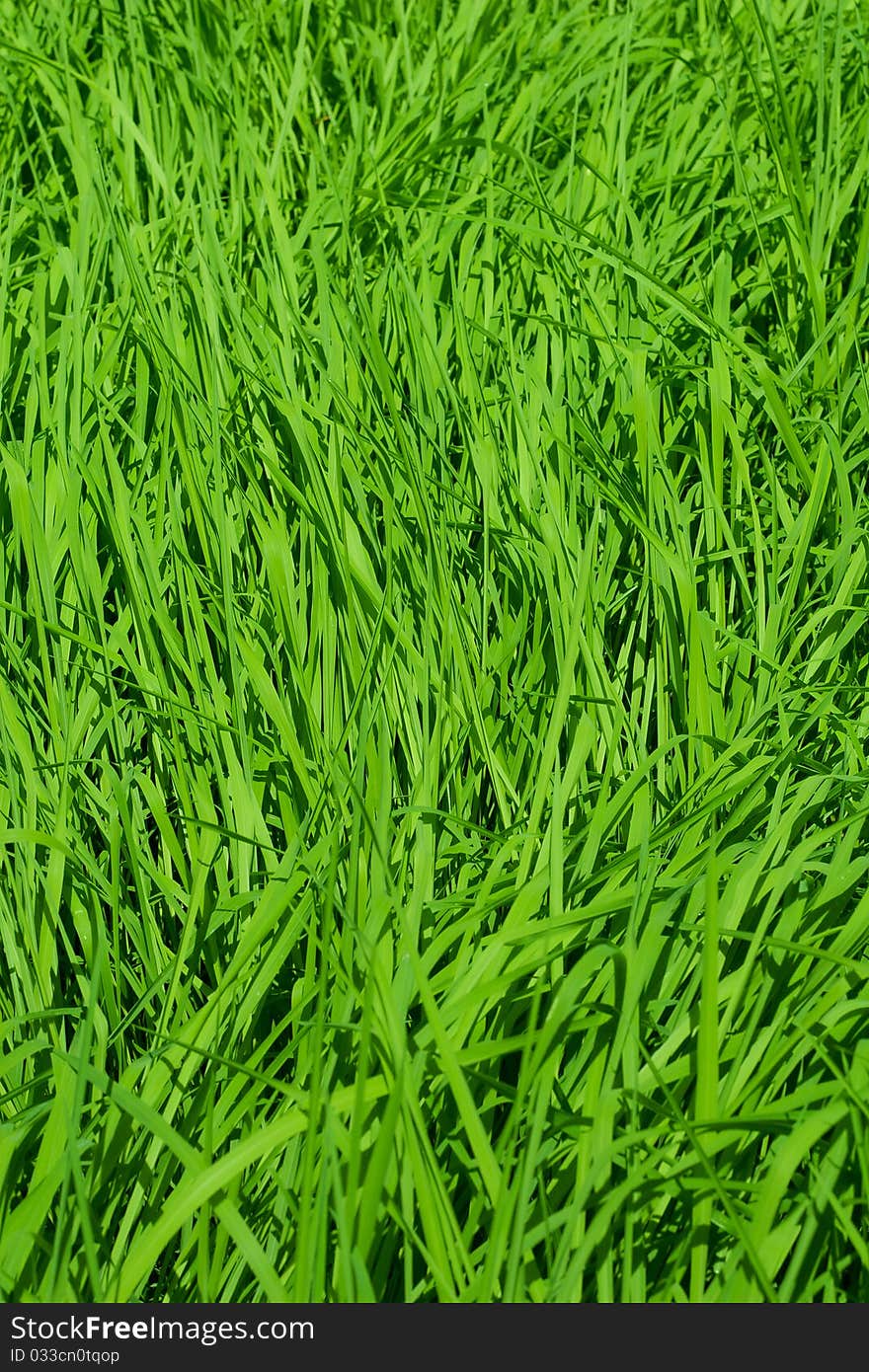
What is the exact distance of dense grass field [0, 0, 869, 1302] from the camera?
976 mm

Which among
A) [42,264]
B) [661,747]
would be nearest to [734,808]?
[661,747]

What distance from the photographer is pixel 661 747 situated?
122cm

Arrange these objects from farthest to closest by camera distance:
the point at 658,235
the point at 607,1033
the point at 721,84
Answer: the point at 721,84 < the point at 658,235 < the point at 607,1033

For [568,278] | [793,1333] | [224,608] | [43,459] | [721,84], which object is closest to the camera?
[793,1333]

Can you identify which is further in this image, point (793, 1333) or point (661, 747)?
point (661, 747)

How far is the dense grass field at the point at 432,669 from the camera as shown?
98cm

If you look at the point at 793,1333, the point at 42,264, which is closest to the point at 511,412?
the point at 42,264

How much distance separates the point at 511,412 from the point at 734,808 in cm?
63

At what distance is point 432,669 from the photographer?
1306 mm

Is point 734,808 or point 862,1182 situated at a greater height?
point 734,808

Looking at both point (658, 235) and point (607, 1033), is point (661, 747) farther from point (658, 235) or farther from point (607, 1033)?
point (658, 235)

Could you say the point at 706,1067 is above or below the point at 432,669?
below

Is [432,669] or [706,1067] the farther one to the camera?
[432,669]

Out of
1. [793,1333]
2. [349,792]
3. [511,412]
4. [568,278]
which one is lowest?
[793,1333]
